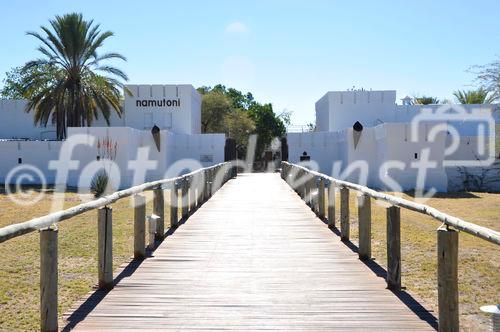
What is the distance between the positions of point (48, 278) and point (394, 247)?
354 cm

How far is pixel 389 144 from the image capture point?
29.5 metres

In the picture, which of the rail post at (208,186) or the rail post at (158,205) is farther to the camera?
the rail post at (208,186)

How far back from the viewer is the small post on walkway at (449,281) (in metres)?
4.62

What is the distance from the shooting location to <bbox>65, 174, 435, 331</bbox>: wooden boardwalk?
17.2 ft

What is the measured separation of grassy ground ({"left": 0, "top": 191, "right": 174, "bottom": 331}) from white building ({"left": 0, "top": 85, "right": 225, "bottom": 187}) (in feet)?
44.5

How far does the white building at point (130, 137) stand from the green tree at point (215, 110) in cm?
1167

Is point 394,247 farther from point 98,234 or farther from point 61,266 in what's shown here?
point 61,266

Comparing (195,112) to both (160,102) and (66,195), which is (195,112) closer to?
(160,102)

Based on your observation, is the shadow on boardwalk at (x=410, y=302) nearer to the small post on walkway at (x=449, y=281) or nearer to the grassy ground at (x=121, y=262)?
the grassy ground at (x=121, y=262)

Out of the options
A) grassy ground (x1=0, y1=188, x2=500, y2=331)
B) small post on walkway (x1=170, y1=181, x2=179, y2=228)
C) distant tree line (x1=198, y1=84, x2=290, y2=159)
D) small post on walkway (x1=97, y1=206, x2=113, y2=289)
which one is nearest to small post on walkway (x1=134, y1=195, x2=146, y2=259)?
grassy ground (x1=0, y1=188, x2=500, y2=331)

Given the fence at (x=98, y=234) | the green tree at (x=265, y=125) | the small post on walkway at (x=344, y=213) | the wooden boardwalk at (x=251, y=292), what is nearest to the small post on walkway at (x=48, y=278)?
the fence at (x=98, y=234)

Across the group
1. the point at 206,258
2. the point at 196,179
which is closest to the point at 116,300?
the point at 206,258

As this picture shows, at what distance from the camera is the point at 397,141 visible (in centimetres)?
2950

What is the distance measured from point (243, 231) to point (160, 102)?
31179 millimetres
